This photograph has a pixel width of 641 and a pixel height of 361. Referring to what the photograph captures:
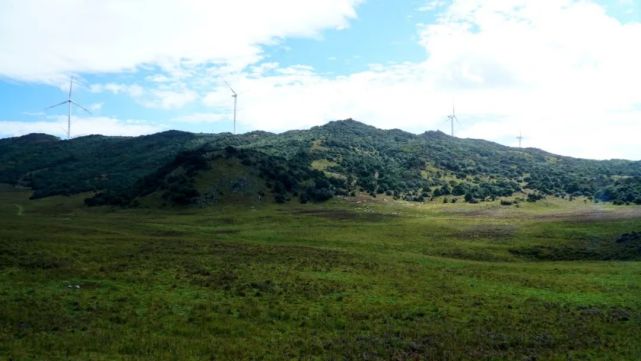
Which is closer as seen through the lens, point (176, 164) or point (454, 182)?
point (176, 164)

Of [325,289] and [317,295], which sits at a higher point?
[325,289]

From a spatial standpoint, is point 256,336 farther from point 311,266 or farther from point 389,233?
point 389,233

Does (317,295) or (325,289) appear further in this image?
(325,289)

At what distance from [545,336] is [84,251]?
44741mm

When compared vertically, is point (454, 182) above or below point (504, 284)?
above

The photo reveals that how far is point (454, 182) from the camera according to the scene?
196m

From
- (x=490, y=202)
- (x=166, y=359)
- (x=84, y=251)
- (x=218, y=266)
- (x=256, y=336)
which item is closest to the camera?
(x=166, y=359)

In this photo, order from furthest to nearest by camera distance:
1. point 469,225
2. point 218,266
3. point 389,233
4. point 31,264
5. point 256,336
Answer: point 469,225
point 389,233
point 218,266
point 31,264
point 256,336

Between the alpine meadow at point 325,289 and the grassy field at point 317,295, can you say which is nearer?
the grassy field at point 317,295

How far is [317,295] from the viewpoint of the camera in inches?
1598

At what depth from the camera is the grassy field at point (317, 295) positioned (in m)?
28.5

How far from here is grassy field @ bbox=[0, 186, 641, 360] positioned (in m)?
28.5

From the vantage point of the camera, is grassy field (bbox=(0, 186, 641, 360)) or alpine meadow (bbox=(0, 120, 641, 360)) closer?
grassy field (bbox=(0, 186, 641, 360))

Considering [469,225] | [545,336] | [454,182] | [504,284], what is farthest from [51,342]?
[454,182]
